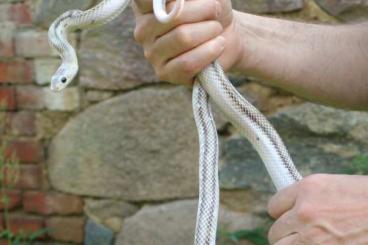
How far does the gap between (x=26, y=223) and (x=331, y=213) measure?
1462mm

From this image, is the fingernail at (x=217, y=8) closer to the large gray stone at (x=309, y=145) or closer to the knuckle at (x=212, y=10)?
the knuckle at (x=212, y=10)

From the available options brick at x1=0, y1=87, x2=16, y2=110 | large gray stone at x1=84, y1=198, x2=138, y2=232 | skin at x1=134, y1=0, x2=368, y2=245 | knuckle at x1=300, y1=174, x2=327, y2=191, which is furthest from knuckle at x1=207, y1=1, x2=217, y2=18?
brick at x1=0, y1=87, x2=16, y2=110

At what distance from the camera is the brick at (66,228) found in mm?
2350

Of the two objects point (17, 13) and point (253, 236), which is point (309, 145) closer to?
point (253, 236)

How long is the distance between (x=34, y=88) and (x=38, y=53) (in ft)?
0.36


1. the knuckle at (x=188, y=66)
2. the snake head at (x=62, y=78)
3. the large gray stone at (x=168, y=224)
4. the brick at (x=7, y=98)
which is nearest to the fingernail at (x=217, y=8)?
the knuckle at (x=188, y=66)

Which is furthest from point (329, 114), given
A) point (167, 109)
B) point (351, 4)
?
point (167, 109)

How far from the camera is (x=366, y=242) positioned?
1.11m

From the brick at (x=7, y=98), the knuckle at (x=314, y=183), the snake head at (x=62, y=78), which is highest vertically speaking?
the snake head at (x=62, y=78)

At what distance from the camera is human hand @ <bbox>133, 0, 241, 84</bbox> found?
4.23ft

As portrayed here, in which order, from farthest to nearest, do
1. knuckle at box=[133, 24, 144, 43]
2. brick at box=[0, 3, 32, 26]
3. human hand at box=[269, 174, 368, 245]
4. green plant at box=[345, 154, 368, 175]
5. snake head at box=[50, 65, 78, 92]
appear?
brick at box=[0, 3, 32, 26], green plant at box=[345, 154, 368, 175], snake head at box=[50, 65, 78, 92], knuckle at box=[133, 24, 144, 43], human hand at box=[269, 174, 368, 245]

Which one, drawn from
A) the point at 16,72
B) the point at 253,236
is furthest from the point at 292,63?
the point at 16,72

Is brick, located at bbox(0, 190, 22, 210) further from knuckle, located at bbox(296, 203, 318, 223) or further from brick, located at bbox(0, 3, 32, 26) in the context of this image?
knuckle, located at bbox(296, 203, 318, 223)

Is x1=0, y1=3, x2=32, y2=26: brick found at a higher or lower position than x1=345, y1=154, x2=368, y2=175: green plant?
higher
